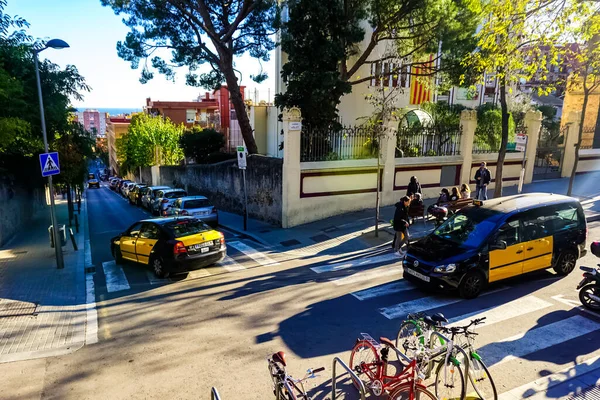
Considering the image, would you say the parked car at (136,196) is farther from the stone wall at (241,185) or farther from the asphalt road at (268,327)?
the asphalt road at (268,327)

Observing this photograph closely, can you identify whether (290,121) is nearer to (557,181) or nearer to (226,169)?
(226,169)

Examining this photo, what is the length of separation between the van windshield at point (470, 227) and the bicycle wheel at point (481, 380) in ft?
10.8

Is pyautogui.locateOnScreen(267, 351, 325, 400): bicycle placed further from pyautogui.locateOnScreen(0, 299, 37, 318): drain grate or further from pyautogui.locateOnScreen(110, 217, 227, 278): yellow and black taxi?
pyautogui.locateOnScreen(0, 299, 37, 318): drain grate

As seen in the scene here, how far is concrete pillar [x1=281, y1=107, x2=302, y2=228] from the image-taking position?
14.5 metres

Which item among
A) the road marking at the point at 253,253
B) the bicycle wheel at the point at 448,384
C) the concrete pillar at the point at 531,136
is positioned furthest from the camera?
the concrete pillar at the point at 531,136

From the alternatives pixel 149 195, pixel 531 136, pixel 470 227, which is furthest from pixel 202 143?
pixel 470 227

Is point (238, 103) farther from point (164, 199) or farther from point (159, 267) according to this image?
point (159, 267)

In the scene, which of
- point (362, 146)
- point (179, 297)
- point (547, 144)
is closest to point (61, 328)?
point (179, 297)

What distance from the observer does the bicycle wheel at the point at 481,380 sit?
469 cm

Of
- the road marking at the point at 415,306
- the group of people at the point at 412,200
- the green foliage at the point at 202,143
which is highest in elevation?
the green foliage at the point at 202,143

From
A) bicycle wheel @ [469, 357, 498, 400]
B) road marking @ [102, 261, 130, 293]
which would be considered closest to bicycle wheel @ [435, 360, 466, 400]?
bicycle wheel @ [469, 357, 498, 400]

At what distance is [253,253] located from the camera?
12688 millimetres

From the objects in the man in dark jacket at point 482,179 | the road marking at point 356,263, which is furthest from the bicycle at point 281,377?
the man in dark jacket at point 482,179

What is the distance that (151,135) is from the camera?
153 feet
